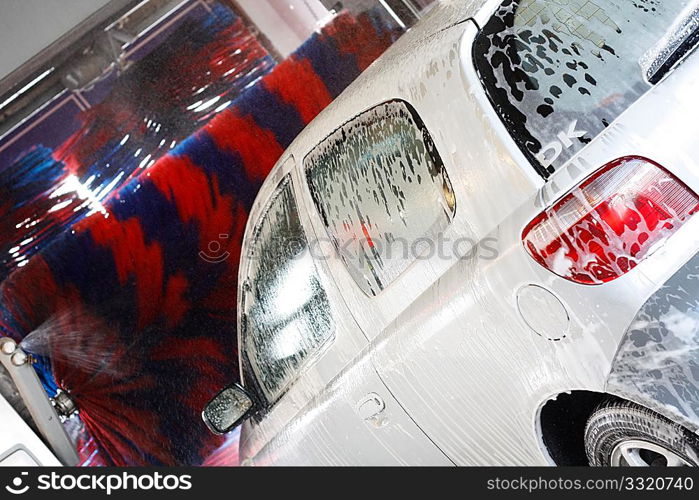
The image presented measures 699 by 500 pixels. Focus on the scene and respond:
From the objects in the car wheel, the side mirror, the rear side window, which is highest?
the rear side window

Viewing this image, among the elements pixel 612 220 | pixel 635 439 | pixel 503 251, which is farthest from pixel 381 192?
pixel 635 439

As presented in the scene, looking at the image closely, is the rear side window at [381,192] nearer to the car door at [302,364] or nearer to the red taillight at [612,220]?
the car door at [302,364]

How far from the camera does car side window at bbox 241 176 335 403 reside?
7.11 feet

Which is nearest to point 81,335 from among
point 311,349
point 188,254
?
point 188,254

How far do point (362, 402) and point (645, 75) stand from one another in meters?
1.05

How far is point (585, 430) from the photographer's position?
1.72m

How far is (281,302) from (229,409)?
40 centimetres

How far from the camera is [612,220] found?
4.79 feet

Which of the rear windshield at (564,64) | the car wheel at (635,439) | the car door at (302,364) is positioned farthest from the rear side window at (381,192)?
the car wheel at (635,439)

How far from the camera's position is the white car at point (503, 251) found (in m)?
1.46

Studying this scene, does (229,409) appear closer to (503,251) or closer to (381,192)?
(381,192)

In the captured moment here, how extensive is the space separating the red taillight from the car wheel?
1.01 ft

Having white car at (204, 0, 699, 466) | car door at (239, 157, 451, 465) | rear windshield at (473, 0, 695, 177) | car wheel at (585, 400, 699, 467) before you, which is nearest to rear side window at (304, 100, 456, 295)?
white car at (204, 0, 699, 466)

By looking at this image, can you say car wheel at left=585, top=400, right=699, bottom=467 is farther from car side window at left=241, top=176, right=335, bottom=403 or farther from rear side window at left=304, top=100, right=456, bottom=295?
car side window at left=241, top=176, right=335, bottom=403
